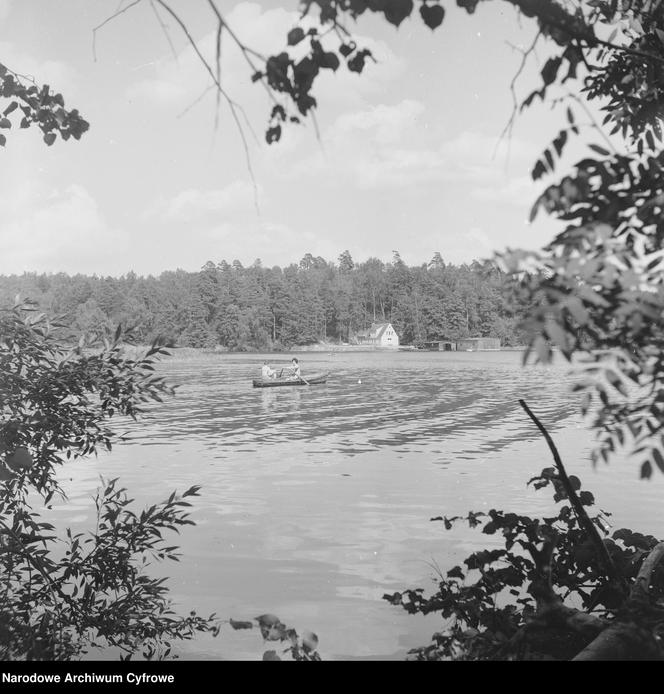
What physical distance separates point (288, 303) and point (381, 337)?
21.8m

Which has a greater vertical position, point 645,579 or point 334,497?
point 645,579

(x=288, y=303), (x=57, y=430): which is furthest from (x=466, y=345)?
(x=57, y=430)

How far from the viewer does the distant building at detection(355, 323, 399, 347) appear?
135m

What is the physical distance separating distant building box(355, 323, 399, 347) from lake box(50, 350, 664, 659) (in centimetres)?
10632

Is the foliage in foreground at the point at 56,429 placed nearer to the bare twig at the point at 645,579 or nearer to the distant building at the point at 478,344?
the bare twig at the point at 645,579

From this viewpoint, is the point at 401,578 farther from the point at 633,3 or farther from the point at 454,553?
the point at 633,3

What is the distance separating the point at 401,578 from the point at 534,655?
510cm

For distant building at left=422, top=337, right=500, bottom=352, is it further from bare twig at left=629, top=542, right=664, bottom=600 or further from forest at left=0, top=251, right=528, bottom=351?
bare twig at left=629, top=542, right=664, bottom=600

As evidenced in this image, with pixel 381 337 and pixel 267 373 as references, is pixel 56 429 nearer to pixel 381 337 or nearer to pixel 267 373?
pixel 267 373

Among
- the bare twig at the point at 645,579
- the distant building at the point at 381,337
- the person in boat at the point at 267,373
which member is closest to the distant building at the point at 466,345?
the distant building at the point at 381,337

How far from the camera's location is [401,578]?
323 inches

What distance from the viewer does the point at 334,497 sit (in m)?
12.7

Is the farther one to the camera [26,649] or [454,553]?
[454,553]
